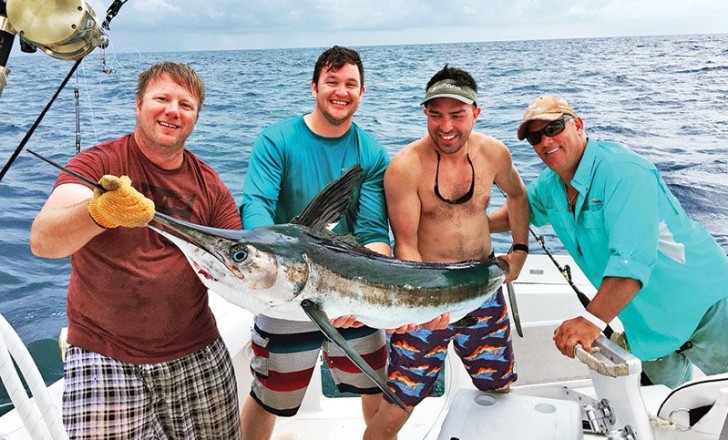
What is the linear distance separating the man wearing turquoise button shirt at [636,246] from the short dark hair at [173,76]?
4.53ft

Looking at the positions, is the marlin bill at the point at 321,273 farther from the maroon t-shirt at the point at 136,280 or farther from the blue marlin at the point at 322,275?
the maroon t-shirt at the point at 136,280

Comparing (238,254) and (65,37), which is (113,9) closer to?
(65,37)

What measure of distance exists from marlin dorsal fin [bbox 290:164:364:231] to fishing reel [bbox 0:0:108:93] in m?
0.76

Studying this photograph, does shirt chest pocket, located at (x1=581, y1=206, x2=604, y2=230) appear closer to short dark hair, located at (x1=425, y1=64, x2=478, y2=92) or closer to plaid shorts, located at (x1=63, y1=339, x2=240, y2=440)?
short dark hair, located at (x1=425, y1=64, x2=478, y2=92)

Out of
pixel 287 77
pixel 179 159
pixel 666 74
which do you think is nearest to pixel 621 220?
pixel 179 159

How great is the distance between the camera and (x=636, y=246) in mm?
2322

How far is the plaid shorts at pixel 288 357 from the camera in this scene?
2.43 m

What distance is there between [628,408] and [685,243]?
37.9 inches

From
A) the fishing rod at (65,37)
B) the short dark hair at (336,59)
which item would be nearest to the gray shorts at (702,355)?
the short dark hair at (336,59)

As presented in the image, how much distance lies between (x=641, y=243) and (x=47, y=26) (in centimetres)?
211

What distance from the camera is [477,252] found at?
2.74 metres

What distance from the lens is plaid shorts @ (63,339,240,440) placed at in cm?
185

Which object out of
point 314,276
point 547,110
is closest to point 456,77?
point 547,110

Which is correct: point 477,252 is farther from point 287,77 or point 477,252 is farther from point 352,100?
point 287,77
